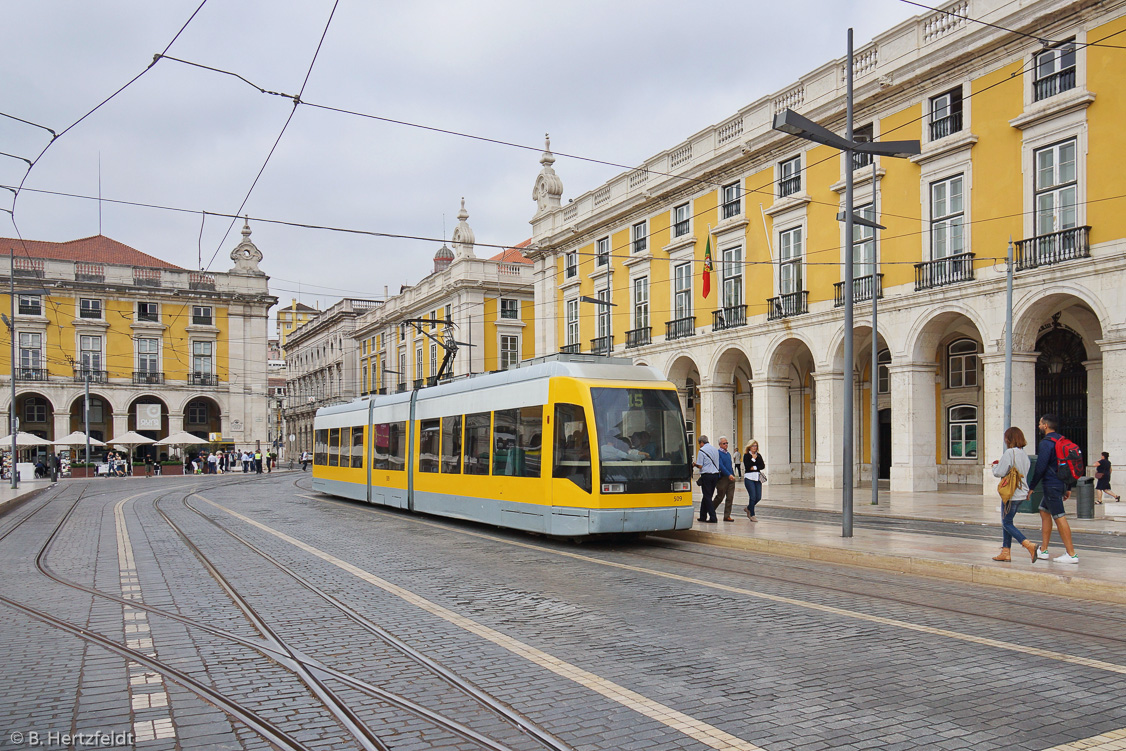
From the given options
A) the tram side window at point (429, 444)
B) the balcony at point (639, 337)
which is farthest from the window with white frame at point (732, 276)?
the tram side window at point (429, 444)

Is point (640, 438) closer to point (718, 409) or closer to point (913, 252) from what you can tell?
point (913, 252)

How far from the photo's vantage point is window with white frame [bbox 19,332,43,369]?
59.0 metres

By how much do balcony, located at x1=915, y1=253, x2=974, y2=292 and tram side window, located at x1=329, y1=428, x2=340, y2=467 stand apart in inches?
668

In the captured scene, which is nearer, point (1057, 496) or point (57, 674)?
point (57, 674)

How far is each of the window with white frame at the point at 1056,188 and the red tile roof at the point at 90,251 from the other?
58.4 meters

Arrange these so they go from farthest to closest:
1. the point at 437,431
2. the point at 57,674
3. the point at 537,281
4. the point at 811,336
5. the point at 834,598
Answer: the point at 537,281, the point at 811,336, the point at 437,431, the point at 834,598, the point at 57,674

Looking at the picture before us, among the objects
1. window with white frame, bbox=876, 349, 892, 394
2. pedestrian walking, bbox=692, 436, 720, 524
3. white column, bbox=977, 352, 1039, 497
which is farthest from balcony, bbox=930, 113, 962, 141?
pedestrian walking, bbox=692, 436, 720, 524

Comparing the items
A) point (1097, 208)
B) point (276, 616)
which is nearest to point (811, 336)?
point (1097, 208)

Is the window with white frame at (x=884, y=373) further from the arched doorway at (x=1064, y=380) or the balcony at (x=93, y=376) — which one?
the balcony at (x=93, y=376)

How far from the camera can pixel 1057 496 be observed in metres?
A: 9.95

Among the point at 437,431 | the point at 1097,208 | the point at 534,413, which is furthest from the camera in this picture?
the point at 1097,208

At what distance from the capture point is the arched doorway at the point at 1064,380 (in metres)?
25.0

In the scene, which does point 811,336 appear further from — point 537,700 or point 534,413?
point 537,700

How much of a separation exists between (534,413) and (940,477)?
793 inches
